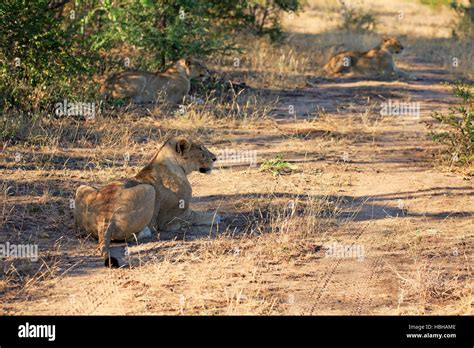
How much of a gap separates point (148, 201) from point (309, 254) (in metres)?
1.47

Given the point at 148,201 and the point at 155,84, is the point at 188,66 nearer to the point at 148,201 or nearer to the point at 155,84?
the point at 155,84

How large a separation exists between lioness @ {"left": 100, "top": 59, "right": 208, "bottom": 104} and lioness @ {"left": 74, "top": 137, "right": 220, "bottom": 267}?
14.1 ft

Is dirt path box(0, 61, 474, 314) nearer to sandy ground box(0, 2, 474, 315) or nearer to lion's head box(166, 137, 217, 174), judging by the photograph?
sandy ground box(0, 2, 474, 315)

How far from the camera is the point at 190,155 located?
Answer: 26.8ft

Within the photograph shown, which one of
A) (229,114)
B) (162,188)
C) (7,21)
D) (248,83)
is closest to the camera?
(162,188)

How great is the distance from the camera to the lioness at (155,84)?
42.6 feet

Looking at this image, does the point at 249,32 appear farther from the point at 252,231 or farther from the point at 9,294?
the point at 9,294

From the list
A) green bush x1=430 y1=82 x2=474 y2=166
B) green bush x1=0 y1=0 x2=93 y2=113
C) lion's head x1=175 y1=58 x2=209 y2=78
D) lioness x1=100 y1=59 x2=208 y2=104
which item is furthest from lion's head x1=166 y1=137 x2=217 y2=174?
lion's head x1=175 y1=58 x2=209 y2=78

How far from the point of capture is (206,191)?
29.8 feet

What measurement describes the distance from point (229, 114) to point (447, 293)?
669 cm

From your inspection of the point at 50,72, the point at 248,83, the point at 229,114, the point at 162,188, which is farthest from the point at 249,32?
the point at 162,188

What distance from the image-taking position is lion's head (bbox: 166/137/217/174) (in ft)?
26.6

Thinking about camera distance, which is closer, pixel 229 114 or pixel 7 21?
pixel 7 21

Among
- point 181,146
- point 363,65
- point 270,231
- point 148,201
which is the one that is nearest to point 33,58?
point 181,146
